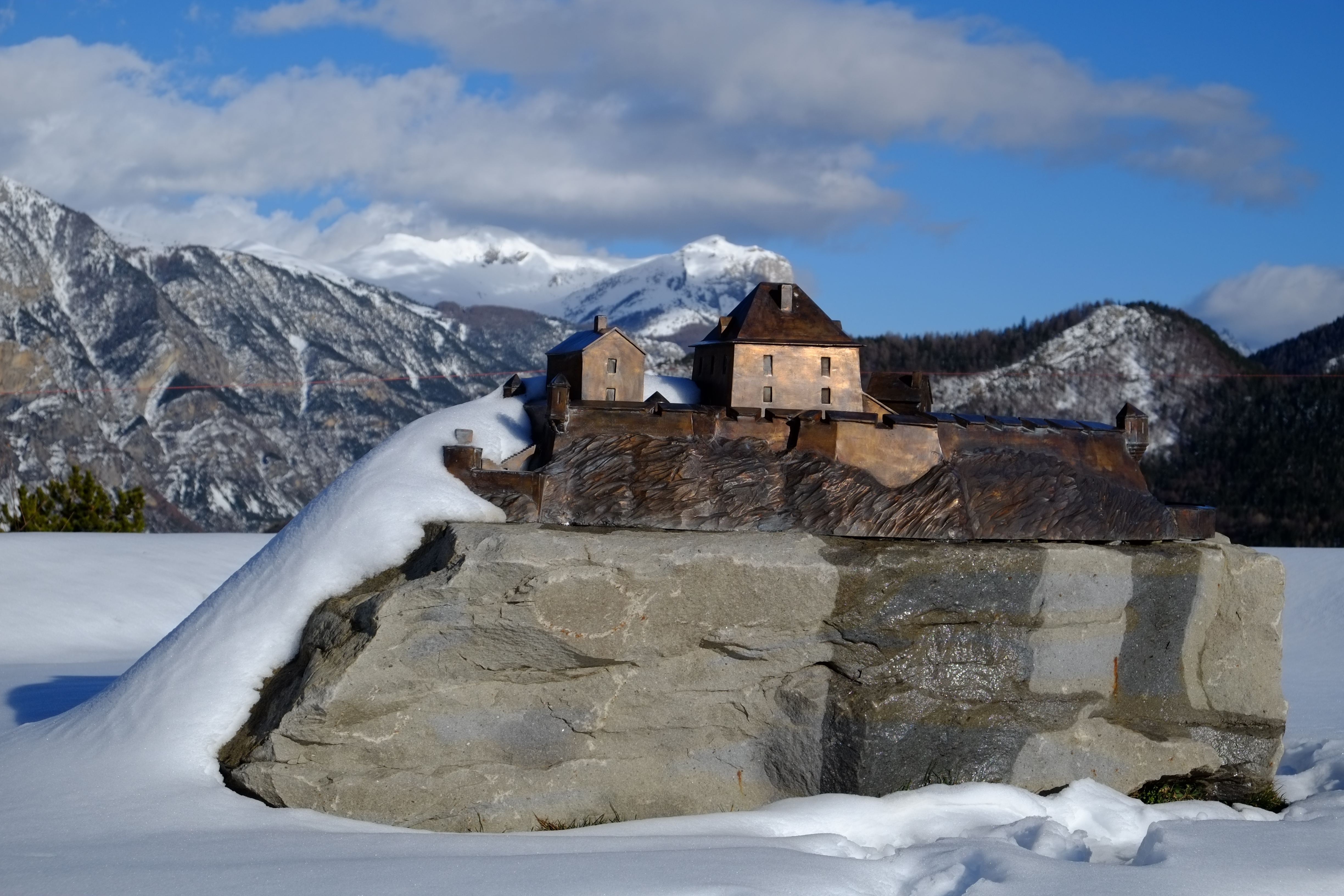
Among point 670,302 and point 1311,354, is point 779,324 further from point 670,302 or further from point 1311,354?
point 670,302

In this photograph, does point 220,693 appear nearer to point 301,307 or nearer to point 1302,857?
point 1302,857

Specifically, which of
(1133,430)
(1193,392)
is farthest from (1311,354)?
(1133,430)

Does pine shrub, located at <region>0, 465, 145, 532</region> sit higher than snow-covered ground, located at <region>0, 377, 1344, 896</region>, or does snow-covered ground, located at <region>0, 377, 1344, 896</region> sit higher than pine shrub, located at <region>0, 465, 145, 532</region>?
pine shrub, located at <region>0, 465, 145, 532</region>

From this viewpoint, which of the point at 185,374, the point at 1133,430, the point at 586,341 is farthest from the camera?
the point at 185,374

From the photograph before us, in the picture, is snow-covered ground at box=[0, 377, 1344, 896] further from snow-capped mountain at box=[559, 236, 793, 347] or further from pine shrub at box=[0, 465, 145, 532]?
snow-capped mountain at box=[559, 236, 793, 347]

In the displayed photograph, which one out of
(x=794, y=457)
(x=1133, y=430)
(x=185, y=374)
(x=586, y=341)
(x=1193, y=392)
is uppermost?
(x=185, y=374)

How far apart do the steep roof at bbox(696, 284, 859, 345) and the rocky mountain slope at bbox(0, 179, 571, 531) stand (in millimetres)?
61719

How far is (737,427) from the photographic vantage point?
10.0m

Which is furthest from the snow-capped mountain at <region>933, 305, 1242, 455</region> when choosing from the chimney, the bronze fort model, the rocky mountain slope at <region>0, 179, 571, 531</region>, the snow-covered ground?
the snow-covered ground

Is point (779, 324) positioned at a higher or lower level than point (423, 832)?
higher

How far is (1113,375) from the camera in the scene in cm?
5084

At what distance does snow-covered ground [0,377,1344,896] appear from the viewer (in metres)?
6.64

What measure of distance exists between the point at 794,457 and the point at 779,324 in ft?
4.13

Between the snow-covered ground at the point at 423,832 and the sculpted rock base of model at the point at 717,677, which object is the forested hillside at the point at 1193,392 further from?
the snow-covered ground at the point at 423,832
